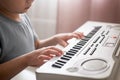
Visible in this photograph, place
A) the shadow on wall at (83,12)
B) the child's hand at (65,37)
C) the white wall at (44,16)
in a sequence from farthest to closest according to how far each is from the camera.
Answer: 1. the white wall at (44,16)
2. the shadow on wall at (83,12)
3. the child's hand at (65,37)

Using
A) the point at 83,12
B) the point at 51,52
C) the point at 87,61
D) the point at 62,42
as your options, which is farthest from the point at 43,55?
the point at 83,12

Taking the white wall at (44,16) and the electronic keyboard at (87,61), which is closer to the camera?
the electronic keyboard at (87,61)

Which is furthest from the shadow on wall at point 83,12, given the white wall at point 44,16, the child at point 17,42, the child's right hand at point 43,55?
the child's right hand at point 43,55

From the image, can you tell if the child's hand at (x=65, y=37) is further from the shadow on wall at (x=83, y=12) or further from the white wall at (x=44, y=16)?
the white wall at (x=44, y=16)

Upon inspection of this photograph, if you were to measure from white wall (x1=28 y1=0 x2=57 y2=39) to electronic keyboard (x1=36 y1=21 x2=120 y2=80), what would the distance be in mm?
909

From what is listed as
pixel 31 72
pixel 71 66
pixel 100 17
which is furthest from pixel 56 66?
pixel 100 17

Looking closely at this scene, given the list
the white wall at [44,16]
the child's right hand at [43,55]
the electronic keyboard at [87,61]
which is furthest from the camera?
the white wall at [44,16]

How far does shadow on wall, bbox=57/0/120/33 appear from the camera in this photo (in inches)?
61.9

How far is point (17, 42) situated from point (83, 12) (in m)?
0.84

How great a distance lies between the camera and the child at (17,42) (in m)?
0.72

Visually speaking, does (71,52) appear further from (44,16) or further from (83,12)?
(44,16)

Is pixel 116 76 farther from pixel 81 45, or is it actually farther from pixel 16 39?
pixel 16 39

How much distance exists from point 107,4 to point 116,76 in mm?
998

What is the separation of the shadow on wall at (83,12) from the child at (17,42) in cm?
62
